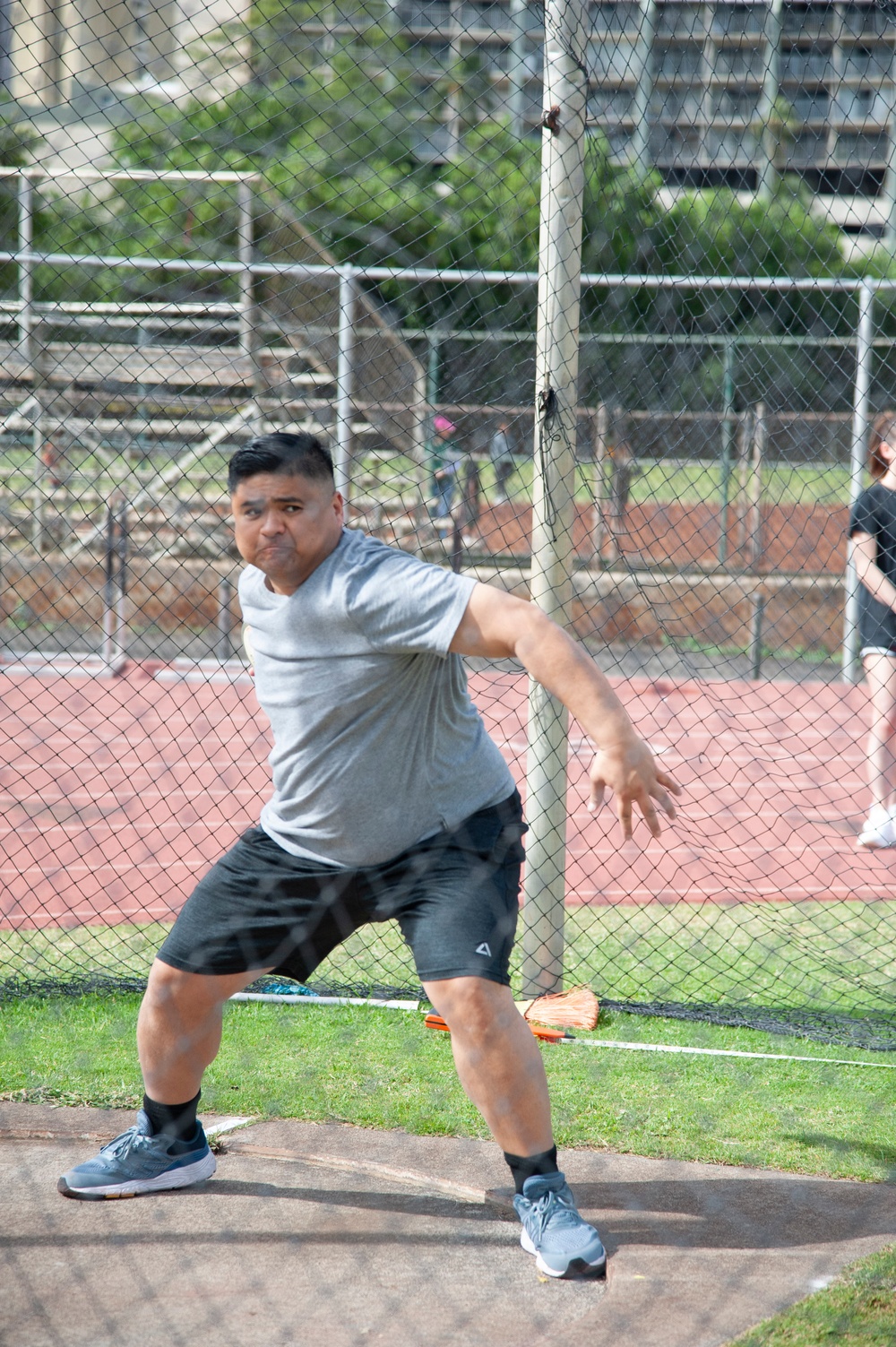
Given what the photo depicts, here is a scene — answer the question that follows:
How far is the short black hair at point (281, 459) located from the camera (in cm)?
249

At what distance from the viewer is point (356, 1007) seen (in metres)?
3.79

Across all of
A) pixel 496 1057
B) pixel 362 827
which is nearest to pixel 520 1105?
pixel 496 1057

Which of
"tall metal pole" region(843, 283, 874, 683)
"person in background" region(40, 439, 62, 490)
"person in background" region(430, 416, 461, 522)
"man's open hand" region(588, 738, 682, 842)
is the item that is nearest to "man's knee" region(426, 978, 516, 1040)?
"man's open hand" region(588, 738, 682, 842)

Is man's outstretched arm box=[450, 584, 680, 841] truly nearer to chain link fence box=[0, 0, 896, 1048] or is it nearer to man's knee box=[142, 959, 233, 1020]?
man's knee box=[142, 959, 233, 1020]

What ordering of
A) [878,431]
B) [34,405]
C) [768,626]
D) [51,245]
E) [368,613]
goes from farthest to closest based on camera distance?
1. [51,245]
2. [34,405]
3. [768,626]
4. [878,431]
5. [368,613]

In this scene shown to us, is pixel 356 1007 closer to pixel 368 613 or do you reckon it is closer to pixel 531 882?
pixel 531 882

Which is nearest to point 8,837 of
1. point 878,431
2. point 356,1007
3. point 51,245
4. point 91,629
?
point 356,1007

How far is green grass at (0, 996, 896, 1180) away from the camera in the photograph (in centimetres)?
301

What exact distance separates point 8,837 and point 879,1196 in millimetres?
4141

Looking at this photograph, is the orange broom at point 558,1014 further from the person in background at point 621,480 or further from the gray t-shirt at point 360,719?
the person in background at point 621,480

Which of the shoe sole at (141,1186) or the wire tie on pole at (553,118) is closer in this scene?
the shoe sole at (141,1186)

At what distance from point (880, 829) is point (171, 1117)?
3.50m

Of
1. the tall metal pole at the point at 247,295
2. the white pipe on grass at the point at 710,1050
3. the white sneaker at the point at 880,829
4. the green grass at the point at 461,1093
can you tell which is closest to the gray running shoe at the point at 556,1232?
the green grass at the point at 461,1093

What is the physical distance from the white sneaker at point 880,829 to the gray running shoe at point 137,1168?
3.44 m
